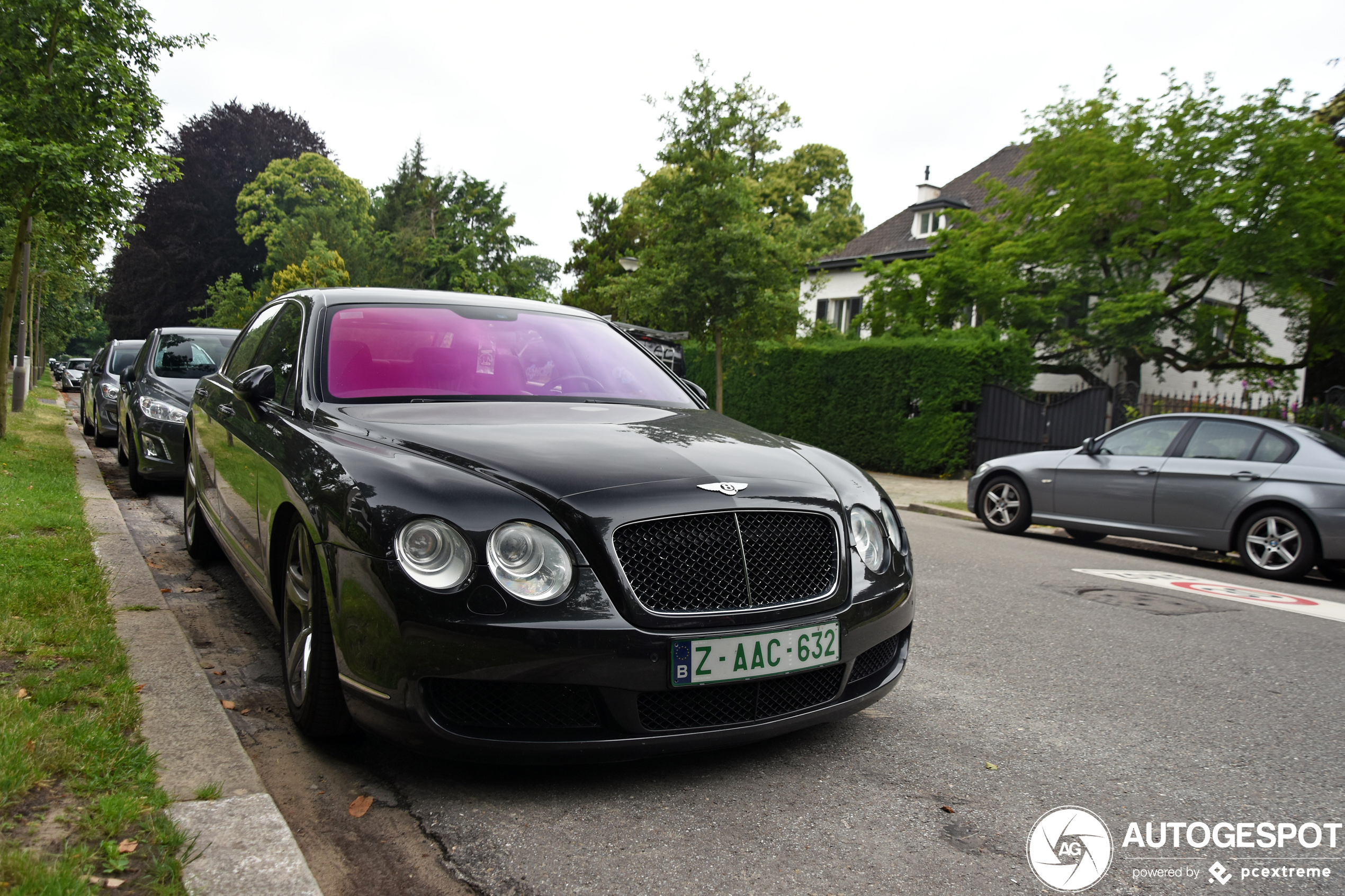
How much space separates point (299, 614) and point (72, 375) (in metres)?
53.8

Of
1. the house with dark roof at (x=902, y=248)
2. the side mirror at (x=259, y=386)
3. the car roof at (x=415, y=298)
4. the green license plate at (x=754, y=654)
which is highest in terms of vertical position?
the house with dark roof at (x=902, y=248)

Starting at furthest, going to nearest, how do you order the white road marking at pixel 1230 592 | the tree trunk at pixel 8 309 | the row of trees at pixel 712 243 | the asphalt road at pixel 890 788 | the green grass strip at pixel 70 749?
the row of trees at pixel 712 243 < the tree trunk at pixel 8 309 < the white road marking at pixel 1230 592 < the asphalt road at pixel 890 788 < the green grass strip at pixel 70 749

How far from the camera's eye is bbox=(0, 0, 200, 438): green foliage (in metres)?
10.6

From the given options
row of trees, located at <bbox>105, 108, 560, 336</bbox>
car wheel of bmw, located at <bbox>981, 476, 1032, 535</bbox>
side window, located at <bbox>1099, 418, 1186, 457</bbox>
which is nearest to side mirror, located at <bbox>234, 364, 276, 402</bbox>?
side window, located at <bbox>1099, 418, 1186, 457</bbox>

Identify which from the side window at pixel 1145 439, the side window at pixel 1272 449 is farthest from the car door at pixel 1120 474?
the side window at pixel 1272 449

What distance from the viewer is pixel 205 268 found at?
170ft

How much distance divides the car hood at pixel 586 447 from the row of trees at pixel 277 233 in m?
41.5

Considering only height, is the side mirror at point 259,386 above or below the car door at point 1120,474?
above

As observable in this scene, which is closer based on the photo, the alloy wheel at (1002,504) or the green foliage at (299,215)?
the alloy wheel at (1002,504)

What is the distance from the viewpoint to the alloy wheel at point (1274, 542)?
336 inches

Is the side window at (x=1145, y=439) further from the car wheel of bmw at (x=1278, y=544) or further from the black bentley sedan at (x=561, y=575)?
the black bentley sedan at (x=561, y=575)

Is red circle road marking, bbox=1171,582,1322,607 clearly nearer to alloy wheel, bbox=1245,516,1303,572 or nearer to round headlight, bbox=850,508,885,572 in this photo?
alloy wheel, bbox=1245,516,1303,572

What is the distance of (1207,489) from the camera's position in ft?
30.2

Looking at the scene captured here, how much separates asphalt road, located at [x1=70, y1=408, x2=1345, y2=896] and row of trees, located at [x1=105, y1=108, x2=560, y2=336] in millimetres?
41785
